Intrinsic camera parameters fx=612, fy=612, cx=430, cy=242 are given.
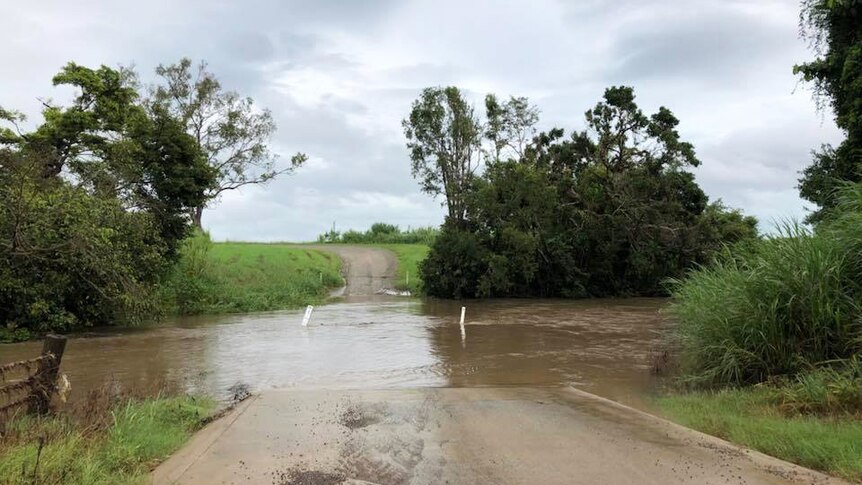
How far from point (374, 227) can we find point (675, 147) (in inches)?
1154

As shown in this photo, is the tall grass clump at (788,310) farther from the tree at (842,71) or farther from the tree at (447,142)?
the tree at (447,142)

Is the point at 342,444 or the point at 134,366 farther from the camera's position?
the point at 134,366

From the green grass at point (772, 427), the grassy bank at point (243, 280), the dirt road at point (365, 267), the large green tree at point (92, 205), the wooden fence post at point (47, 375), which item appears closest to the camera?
the green grass at point (772, 427)

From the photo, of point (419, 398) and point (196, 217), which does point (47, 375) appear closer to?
point (419, 398)

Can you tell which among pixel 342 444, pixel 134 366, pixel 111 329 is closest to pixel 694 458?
pixel 342 444

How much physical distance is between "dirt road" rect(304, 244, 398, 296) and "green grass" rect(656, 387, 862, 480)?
941 inches

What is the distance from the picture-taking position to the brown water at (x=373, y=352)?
10734 millimetres

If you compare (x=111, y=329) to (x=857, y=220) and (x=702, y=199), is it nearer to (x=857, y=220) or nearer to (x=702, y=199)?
(x=857, y=220)

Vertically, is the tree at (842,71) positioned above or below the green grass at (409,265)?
above

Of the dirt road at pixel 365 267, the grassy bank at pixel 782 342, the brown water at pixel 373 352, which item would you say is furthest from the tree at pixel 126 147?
the grassy bank at pixel 782 342

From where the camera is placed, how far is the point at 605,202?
2900 centimetres

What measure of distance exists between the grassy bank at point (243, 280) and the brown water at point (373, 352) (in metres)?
2.28

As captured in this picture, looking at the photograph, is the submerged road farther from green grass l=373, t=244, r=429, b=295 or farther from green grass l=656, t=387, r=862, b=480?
green grass l=373, t=244, r=429, b=295

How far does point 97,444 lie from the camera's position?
202 inches
